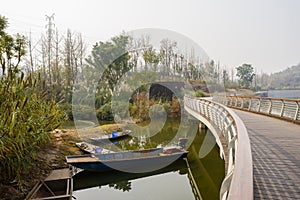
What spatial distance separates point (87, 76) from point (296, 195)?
2809 centimetres

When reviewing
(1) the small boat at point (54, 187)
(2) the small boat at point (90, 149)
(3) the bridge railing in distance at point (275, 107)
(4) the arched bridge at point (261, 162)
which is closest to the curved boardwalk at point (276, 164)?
(4) the arched bridge at point (261, 162)

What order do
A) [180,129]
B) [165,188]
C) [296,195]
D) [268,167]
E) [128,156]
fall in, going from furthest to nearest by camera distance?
1. [180,129]
2. [128,156]
3. [165,188]
4. [268,167]
5. [296,195]

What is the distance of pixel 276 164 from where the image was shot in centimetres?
455

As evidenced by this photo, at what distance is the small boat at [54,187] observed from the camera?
719 centimetres

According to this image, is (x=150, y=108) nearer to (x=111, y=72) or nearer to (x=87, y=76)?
(x=111, y=72)

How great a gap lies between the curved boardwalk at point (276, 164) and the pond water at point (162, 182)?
2804mm

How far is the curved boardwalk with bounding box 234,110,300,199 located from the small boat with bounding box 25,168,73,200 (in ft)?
16.8

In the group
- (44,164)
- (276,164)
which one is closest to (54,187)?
(44,164)

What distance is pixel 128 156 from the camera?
35.2 ft

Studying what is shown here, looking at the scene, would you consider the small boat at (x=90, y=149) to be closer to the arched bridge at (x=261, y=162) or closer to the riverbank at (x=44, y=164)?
the riverbank at (x=44, y=164)

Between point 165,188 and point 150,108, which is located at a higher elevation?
point 150,108

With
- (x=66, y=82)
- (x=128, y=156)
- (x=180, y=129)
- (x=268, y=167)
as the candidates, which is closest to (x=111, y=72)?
(x=66, y=82)

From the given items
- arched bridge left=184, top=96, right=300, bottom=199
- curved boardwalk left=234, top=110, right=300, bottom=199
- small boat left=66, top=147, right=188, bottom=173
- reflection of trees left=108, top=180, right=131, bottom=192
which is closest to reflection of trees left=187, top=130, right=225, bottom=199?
small boat left=66, top=147, right=188, bottom=173

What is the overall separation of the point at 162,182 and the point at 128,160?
5.17ft
